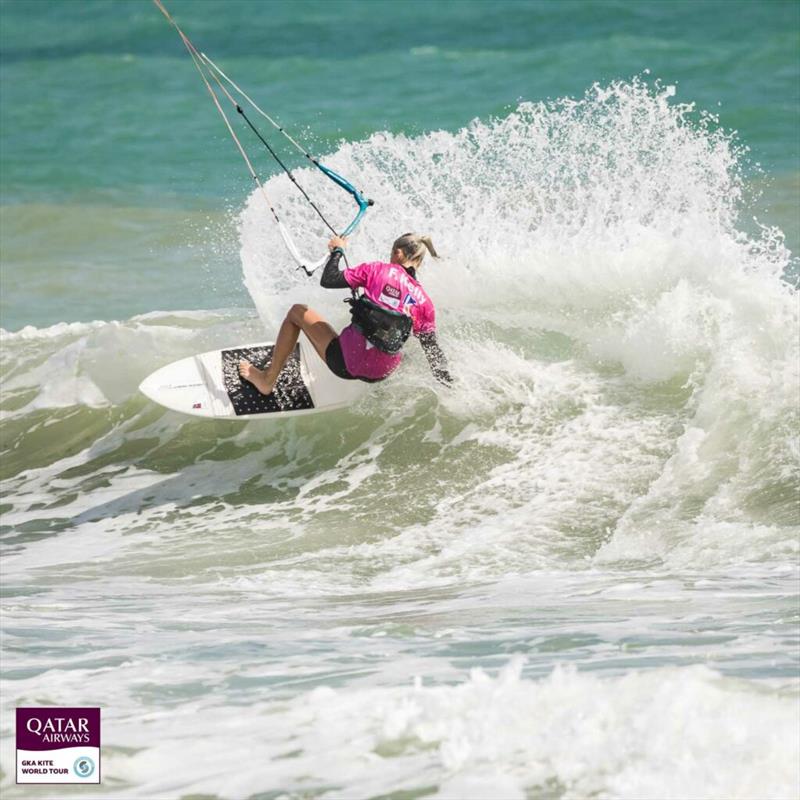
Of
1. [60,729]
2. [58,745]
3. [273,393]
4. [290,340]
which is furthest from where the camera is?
[273,393]

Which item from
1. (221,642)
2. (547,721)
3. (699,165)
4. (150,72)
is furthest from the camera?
(150,72)

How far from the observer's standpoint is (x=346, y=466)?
362 inches

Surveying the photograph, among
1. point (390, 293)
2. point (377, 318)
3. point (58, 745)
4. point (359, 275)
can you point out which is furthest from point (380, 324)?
point (58, 745)

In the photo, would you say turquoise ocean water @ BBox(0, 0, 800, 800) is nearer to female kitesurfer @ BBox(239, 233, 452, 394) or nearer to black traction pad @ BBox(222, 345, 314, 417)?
black traction pad @ BBox(222, 345, 314, 417)

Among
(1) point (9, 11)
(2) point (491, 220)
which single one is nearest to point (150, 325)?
(2) point (491, 220)

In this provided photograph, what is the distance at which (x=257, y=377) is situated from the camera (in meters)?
8.90

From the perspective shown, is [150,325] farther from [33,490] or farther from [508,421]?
[508,421]

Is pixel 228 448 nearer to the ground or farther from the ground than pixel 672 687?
farther from the ground

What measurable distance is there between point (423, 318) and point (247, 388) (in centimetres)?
160

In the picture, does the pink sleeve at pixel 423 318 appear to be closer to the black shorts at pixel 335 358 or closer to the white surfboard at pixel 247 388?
the black shorts at pixel 335 358

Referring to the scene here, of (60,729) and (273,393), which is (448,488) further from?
(60,729)

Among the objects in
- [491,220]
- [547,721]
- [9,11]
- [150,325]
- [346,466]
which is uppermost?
[9,11]

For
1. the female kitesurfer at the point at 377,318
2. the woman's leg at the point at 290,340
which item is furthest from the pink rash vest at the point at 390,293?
the woman's leg at the point at 290,340

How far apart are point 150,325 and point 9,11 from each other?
15152 millimetres
